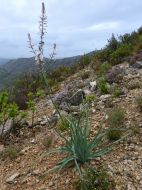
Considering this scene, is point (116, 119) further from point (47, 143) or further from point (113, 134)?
point (47, 143)

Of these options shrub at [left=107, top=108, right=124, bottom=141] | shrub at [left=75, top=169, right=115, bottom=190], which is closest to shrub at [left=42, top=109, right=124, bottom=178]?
shrub at [left=75, top=169, right=115, bottom=190]

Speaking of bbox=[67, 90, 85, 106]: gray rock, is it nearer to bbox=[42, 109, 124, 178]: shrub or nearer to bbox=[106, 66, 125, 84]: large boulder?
bbox=[106, 66, 125, 84]: large boulder

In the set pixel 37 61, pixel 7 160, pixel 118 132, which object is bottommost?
pixel 7 160

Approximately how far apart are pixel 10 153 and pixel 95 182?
2.44 m

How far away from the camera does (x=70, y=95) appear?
10.8 m

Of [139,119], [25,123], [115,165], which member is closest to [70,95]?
[25,123]

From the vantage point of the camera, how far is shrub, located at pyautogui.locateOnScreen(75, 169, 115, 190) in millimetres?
5816

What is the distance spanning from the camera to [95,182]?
5902mm

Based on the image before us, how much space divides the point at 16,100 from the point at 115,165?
6246 millimetres

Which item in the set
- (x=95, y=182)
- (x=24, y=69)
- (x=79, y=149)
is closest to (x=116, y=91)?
(x=79, y=149)

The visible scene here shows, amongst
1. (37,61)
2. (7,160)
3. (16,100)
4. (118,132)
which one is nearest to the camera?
(37,61)

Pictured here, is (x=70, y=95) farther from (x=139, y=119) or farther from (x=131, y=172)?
(x=131, y=172)

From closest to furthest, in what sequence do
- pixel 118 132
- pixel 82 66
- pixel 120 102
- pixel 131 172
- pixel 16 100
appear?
pixel 131 172
pixel 118 132
pixel 120 102
pixel 16 100
pixel 82 66

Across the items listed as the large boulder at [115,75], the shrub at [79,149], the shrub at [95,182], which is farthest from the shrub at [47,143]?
the large boulder at [115,75]
